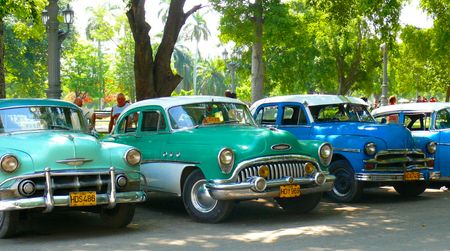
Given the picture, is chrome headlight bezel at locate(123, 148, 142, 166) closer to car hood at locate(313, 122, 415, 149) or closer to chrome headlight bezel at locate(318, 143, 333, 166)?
chrome headlight bezel at locate(318, 143, 333, 166)

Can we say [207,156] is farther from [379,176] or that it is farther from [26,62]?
[26,62]

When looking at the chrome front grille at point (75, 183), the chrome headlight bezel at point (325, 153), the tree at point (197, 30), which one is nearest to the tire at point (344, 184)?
the chrome headlight bezel at point (325, 153)

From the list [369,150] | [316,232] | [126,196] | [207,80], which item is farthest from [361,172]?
[207,80]

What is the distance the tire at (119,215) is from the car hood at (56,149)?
748 mm

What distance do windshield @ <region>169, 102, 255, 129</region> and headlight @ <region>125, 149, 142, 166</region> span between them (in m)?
1.78

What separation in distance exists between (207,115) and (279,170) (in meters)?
1.76

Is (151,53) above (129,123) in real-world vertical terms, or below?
above

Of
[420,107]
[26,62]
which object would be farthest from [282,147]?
[26,62]

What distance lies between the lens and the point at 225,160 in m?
9.13

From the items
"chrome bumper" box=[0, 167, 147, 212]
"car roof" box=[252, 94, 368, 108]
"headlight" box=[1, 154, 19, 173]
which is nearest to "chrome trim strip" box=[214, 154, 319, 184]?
"chrome bumper" box=[0, 167, 147, 212]

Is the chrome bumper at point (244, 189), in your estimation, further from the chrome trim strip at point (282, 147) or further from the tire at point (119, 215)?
the tire at point (119, 215)

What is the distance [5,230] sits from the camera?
26.5 feet

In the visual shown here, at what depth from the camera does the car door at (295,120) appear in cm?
1260

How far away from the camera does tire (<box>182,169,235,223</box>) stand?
30.7ft
